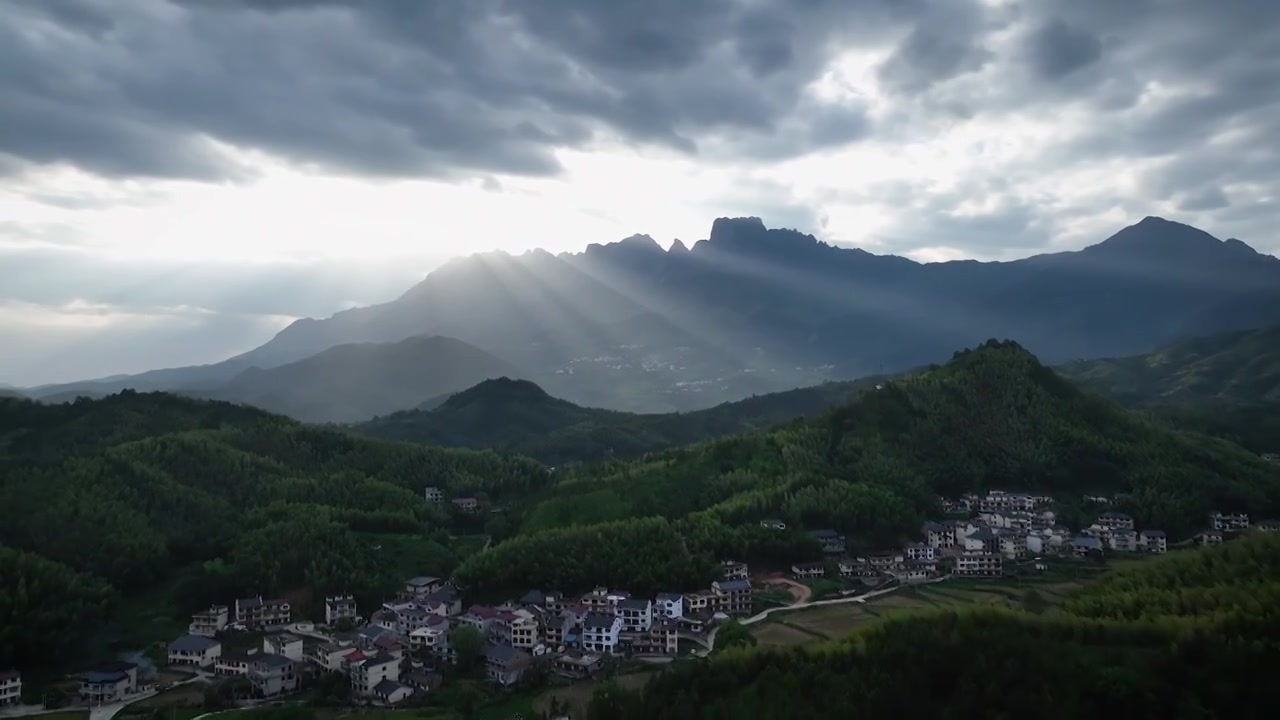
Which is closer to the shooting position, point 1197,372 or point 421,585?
point 421,585

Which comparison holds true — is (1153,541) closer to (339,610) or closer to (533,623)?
(533,623)

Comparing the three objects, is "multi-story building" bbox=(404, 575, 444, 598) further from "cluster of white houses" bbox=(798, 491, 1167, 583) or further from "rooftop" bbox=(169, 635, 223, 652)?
"cluster of white houses" bbox=(798, 491, 1167, 583)

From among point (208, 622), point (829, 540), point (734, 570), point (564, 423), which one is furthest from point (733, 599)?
point (564, 423)

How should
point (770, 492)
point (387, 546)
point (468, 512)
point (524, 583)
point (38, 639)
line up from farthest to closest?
1. point (468, 512)
2. point (770, 492)
3. point (387, 546)
4. point (524, 583)
5. point (38, 639)

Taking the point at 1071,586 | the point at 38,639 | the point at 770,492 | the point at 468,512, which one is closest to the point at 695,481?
the point at 770,492

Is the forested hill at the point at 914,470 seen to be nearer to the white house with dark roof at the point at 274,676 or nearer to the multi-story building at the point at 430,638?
the multi-story building at the point at 430,638

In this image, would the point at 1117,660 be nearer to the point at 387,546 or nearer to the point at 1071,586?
the point at 1071,586
